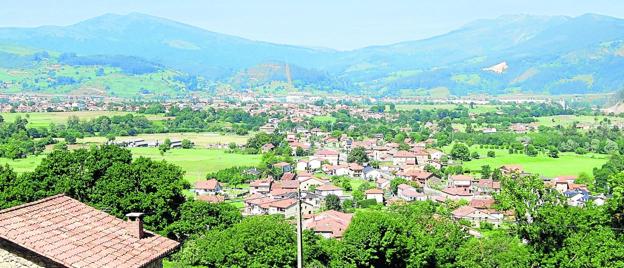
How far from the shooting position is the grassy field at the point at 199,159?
5700 cm

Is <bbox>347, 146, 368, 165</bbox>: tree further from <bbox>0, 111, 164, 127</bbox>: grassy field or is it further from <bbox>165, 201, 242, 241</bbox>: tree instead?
<bbox>0, 111, 164, 127</bbox>: grassy field

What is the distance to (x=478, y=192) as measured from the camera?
4962cm

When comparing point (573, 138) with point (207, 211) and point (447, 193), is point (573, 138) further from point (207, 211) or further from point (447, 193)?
point (207, 211)

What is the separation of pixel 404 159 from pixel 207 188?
90.3 ft

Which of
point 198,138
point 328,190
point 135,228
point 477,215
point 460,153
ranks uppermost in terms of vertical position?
point 135,228

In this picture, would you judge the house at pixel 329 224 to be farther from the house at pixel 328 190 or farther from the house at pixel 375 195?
the house at pixel 328 190

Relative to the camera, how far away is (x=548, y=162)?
64.5 m

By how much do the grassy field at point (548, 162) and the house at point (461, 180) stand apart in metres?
7.62

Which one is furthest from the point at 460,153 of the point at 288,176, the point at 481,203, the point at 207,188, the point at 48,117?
the point at 48,117

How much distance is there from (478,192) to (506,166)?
11.1m

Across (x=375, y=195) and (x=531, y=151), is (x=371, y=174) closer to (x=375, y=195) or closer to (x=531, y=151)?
(x=375, y=195)

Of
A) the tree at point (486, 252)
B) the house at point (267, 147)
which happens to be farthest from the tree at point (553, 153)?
the tree at point (486, 252)

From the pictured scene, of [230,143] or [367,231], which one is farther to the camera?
[230,143]

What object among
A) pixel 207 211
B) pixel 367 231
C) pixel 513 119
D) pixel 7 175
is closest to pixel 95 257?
pixel 367 231
